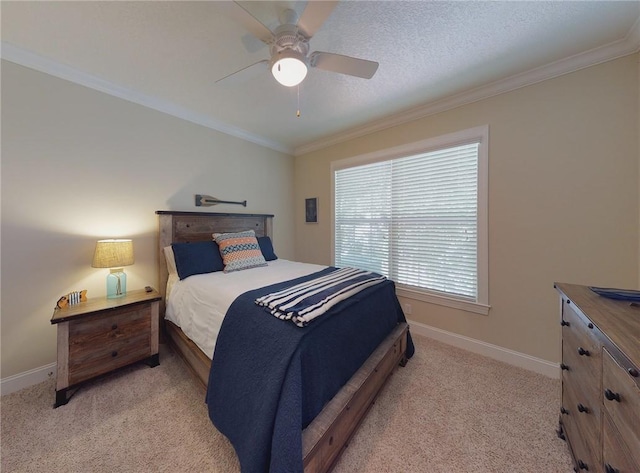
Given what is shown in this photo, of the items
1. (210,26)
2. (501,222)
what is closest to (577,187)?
(501,222)

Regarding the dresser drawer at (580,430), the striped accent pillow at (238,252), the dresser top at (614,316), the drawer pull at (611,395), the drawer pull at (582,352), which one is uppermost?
the striped accent pillow at (238,252)

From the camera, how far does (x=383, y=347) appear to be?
69.9 inches

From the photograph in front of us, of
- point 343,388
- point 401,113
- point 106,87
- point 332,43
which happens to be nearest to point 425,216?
point 401,113

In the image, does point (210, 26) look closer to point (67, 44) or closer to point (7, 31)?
point (67, 44)

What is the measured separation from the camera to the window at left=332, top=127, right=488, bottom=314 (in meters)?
2.33

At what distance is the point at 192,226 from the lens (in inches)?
107

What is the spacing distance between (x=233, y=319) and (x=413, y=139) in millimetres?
2630

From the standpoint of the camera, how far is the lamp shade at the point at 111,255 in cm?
193

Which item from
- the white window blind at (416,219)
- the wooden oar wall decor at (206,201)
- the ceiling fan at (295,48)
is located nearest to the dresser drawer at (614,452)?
the white window blind at (416,219)

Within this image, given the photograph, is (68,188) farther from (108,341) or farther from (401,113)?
(401,113)

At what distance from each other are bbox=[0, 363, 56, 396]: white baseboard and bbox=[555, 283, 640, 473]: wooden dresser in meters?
3.42

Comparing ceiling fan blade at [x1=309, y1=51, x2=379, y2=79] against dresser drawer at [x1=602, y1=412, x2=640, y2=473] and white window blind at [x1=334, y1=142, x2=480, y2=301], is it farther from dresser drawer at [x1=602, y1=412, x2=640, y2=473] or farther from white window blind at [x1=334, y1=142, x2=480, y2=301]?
dresser drawer at [x1=602, y1=412, x2=640, y2=473]

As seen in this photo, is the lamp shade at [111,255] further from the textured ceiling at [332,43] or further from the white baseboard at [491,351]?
the white baseboard at [491,351]

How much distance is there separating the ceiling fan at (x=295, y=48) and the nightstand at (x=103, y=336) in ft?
6.92
